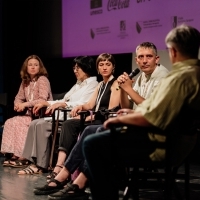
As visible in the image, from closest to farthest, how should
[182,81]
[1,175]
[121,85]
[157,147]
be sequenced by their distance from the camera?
[182,81], [157,147], [121,85], [1,175]

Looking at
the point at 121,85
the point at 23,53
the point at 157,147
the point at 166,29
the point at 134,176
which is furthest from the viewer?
the point at 23,53

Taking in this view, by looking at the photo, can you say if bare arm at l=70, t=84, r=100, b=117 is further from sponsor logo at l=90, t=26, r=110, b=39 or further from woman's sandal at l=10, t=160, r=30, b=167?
sponsor logo at l=90, t=26, r=110, b=39

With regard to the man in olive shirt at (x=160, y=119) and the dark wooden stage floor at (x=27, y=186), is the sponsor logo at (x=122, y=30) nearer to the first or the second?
the dark wooden stage floor at (x=27, y=186)

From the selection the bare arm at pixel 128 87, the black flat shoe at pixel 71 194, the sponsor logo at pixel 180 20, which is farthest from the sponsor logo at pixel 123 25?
the black flat shoe at pixel 71 194

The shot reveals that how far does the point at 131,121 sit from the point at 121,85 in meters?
1.03

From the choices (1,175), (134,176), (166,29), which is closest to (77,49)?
(166,29)

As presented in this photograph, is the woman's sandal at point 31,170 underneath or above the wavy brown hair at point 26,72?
underneath

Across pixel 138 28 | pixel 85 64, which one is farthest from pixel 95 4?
pixel 85 64

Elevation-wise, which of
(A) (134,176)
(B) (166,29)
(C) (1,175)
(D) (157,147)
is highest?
(B) (166,29)

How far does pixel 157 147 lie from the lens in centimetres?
287

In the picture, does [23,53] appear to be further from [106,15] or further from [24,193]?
[24,193]

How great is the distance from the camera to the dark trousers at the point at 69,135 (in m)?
4.42

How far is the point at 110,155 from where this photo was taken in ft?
9.69

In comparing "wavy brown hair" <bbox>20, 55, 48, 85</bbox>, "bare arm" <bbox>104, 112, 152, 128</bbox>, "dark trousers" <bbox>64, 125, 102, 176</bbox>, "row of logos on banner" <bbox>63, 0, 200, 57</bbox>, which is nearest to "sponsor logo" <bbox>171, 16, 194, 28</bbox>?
"row of logos on banner" <bbox>63, 0, 200, 57</bbox>
